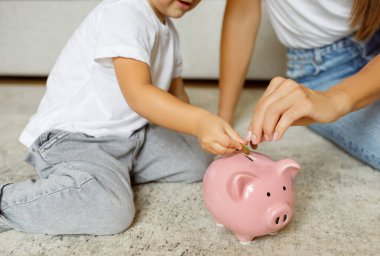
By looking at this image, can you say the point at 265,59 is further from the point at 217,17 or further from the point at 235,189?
the point at 235,189

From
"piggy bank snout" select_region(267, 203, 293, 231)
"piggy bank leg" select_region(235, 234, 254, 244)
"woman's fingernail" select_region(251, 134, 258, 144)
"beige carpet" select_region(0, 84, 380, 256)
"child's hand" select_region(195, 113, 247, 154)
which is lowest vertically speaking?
"beige carpet" select_region(0, 84, 380, 256)

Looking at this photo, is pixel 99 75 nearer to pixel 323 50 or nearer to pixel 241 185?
pixel 241 185

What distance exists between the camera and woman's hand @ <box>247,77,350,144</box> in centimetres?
58

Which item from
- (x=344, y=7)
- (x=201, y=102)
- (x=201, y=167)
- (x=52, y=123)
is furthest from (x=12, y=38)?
(x=344, y=7)

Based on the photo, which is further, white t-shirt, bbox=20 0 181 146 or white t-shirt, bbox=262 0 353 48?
white t-shirt, bbox=262 0 353 48

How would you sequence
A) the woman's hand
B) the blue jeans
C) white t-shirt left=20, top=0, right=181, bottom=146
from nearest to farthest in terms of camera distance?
the woman's hand
white t-shirt left=20, top=0, right=181, bottom=146
the blue jeans

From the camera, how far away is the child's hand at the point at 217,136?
58 cm

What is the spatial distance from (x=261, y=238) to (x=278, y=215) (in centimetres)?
8

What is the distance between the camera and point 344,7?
876 mm

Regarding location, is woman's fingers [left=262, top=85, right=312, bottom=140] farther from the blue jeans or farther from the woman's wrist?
the blue jeans

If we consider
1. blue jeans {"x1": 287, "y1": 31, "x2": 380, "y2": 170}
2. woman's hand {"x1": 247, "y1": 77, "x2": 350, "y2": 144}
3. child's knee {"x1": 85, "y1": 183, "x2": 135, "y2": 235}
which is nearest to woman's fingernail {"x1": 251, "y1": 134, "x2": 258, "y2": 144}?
woman's hand {"x1": 247, "y1": 77, "x2": 350, "y2": 144}

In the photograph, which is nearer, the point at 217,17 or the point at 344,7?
the point at 344,7

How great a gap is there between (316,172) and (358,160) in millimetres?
112

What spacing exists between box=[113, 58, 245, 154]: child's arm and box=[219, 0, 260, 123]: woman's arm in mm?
341
